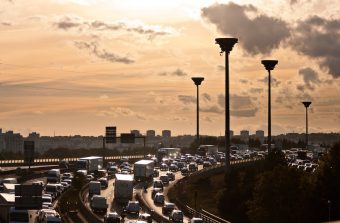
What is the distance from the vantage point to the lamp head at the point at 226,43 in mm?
160375

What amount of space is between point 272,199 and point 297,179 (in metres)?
5.16

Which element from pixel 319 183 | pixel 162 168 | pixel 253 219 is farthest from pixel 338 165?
pixel 162 168

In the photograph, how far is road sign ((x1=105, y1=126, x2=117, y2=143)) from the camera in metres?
196

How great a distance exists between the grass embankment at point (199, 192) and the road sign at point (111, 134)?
27.1 meters

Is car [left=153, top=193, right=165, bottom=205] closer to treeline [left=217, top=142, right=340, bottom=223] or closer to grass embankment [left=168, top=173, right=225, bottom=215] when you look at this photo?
grass embankment [left=168, top=173, right=225, bottom=215]

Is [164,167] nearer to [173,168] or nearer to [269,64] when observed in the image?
[173,168]

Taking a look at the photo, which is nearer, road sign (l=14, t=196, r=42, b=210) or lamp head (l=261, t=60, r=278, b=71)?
road sign (l=14, t=196, r=42, b=210)

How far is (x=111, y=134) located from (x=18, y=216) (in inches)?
4308

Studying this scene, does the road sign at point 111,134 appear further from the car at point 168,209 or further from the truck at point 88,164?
the car at point 168,209

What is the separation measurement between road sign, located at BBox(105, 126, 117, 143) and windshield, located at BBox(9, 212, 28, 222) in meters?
108

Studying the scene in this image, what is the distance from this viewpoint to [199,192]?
154m

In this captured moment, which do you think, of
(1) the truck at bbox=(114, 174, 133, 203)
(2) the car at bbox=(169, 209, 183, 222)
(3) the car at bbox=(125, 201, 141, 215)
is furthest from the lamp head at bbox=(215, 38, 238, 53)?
(2) the car at bbox=(169, 209, 183, 222)

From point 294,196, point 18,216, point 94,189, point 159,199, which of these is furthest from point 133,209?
point 94,189

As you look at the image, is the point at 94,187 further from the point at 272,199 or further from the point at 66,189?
the point at 272,199
